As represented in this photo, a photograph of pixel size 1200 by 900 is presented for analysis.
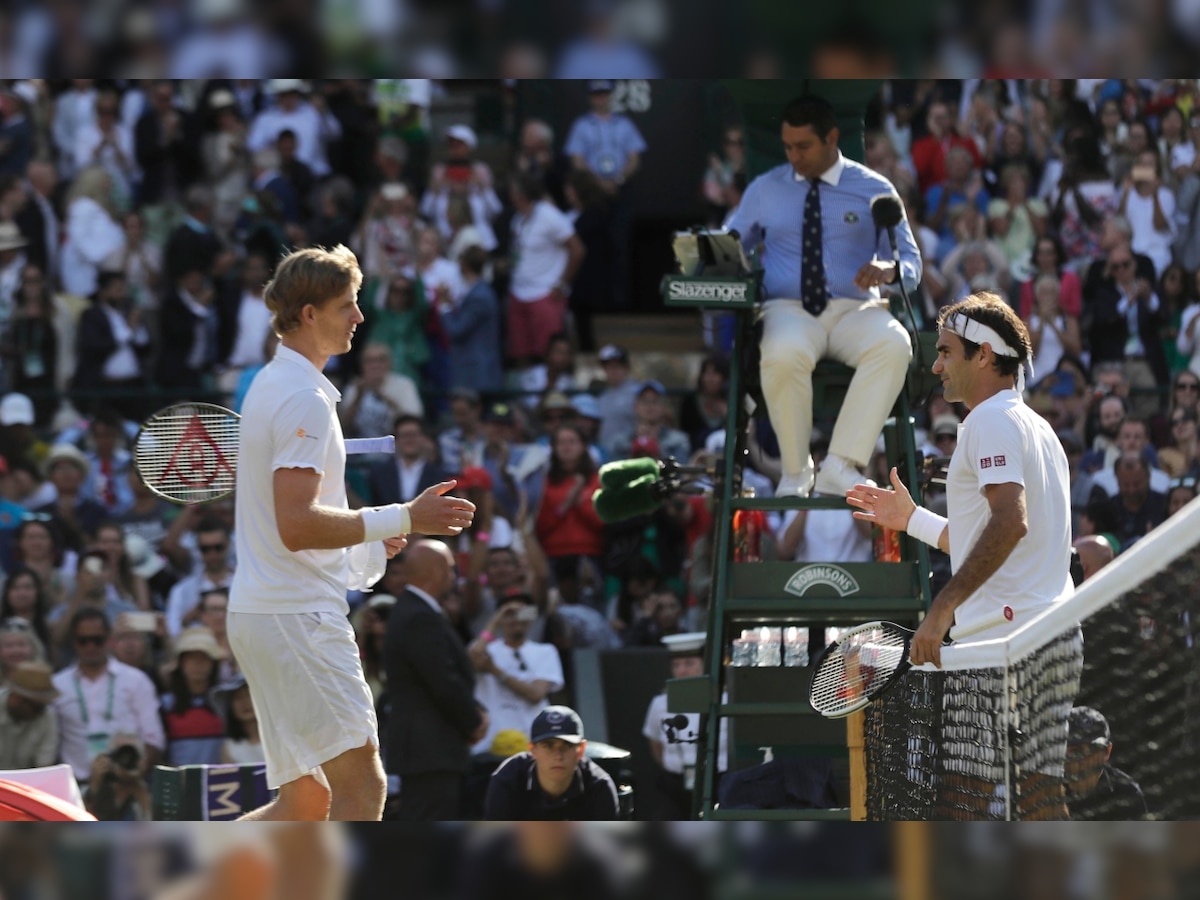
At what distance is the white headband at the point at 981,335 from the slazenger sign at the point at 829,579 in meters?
2.09

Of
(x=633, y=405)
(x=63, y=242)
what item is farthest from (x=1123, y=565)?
(x=63, y=242)

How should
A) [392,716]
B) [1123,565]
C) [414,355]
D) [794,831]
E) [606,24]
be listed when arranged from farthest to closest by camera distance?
[414,355] → [392,716] → [1123,565] → [606,24] → [794,831]

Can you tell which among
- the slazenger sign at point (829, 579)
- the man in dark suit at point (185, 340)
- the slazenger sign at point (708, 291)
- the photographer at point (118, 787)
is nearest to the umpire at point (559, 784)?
the slazenger sign at point (829, 579)

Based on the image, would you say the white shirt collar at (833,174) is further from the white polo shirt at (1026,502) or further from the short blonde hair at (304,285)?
the short blonde hair at (304,285)

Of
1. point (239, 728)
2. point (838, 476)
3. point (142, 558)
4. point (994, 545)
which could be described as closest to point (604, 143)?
point (142, 558)

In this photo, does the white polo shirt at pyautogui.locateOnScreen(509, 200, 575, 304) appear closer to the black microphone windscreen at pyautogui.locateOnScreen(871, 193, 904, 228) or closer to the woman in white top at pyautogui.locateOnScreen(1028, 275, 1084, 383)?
the woman in white top at pyautogui.locateOnScreen(1028, 275, 1084, 383)

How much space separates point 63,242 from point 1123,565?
11642mm

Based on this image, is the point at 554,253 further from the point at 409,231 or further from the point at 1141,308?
the point at 1141,308

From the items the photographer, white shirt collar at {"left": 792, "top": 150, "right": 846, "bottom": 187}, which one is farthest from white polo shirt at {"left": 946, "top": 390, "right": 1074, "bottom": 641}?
the photographer

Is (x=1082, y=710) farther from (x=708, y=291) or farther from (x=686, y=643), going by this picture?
(x=686, y=643)

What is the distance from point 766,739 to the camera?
308 inches

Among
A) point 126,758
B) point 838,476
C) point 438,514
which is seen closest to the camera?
point 438,514

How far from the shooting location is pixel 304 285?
5207mm

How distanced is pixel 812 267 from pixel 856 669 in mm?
2870
